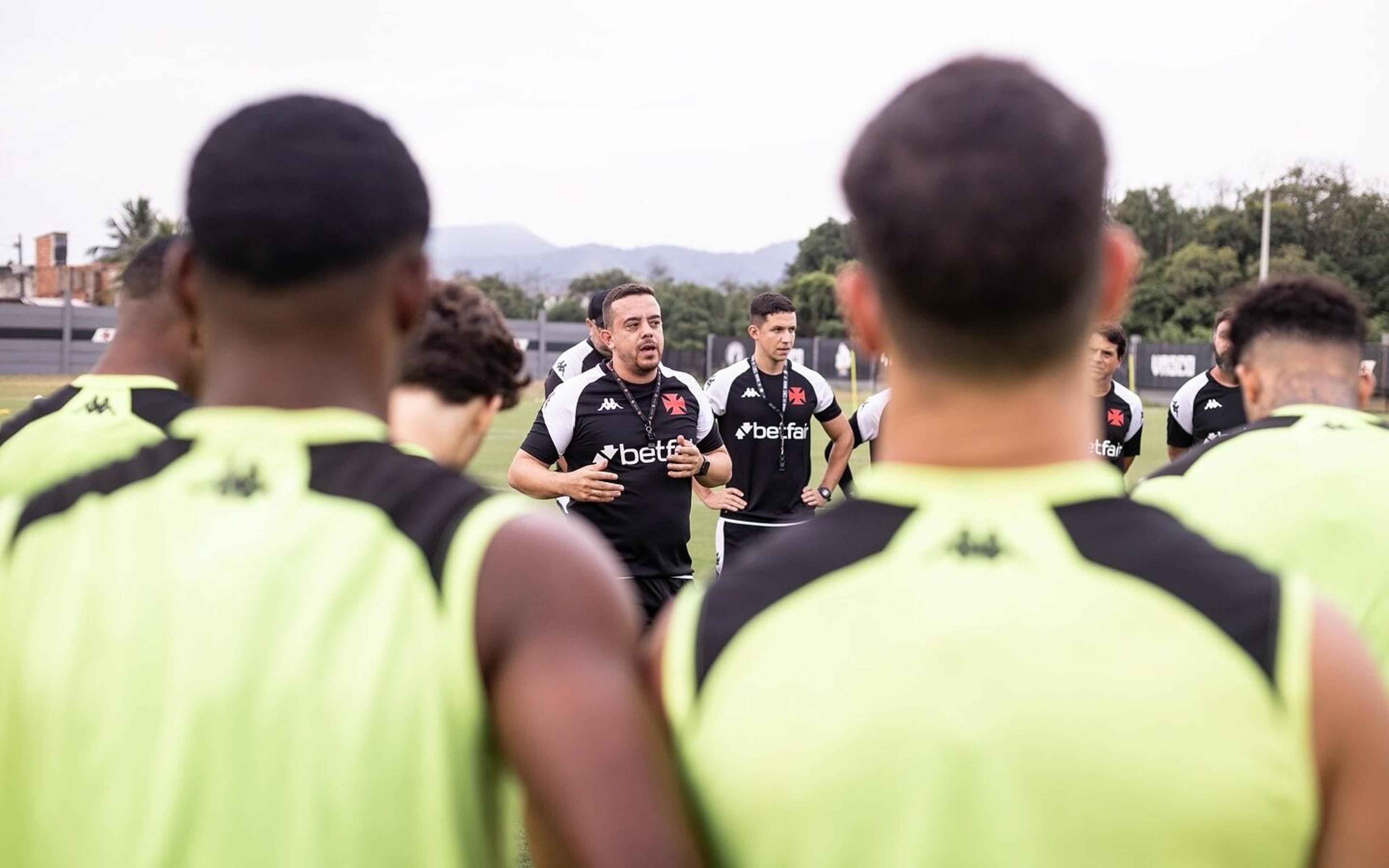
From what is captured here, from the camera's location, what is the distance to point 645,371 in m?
8.53

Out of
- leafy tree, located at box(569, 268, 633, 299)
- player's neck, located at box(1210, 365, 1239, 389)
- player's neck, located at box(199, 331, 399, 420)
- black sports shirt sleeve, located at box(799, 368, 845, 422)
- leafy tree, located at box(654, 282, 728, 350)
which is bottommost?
black sports shirt sleeve, located at box(799, 368, 845, 422)

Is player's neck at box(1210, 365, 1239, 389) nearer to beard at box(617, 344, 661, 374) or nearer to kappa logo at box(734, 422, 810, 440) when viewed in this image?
kappa logo at box(734, 422, 810, 440)

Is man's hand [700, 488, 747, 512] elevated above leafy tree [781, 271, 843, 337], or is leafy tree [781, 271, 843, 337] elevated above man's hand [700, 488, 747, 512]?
leafy tree [781, 271, 843, 337]

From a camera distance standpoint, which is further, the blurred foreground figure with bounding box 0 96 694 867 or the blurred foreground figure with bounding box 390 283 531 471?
the blurred foreground figure with bounding box 390 283 531 471

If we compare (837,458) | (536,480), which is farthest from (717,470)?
(837,458)

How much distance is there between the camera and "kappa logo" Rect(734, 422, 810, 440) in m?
10.3

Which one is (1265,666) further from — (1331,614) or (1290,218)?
(1290,218)

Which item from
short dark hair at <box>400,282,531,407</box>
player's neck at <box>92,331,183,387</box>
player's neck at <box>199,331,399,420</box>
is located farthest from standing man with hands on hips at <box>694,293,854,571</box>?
player's neck at <box>199,331,399,420</box>

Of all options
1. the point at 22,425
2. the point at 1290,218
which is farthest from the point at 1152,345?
the point at 22,425

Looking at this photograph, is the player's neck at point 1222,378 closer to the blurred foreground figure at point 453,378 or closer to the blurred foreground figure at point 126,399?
the blurred foreground figure at point 126,399

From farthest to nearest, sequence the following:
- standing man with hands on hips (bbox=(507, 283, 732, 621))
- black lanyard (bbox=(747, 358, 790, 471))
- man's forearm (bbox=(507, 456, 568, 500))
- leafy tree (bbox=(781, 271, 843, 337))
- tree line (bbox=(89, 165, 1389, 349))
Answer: leafy tree (bbox=(781, 271, 843, 337)) < tree line (bbox=(89, 165, 1389, 349)) < black lanyard (bbox=(747, 358, 790, 471)) < standing man with hands on hips (bbox=(507, 283, 732, 621)) < man's forearm (bbox=(507, 456, 568, 500))

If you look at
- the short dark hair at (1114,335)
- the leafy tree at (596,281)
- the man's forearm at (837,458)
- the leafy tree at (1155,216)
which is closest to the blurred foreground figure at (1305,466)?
the short dark hair at (1114,335)

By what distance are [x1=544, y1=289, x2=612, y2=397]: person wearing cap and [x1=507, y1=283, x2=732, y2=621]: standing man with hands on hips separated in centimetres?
196

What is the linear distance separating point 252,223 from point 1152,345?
49.2 m
